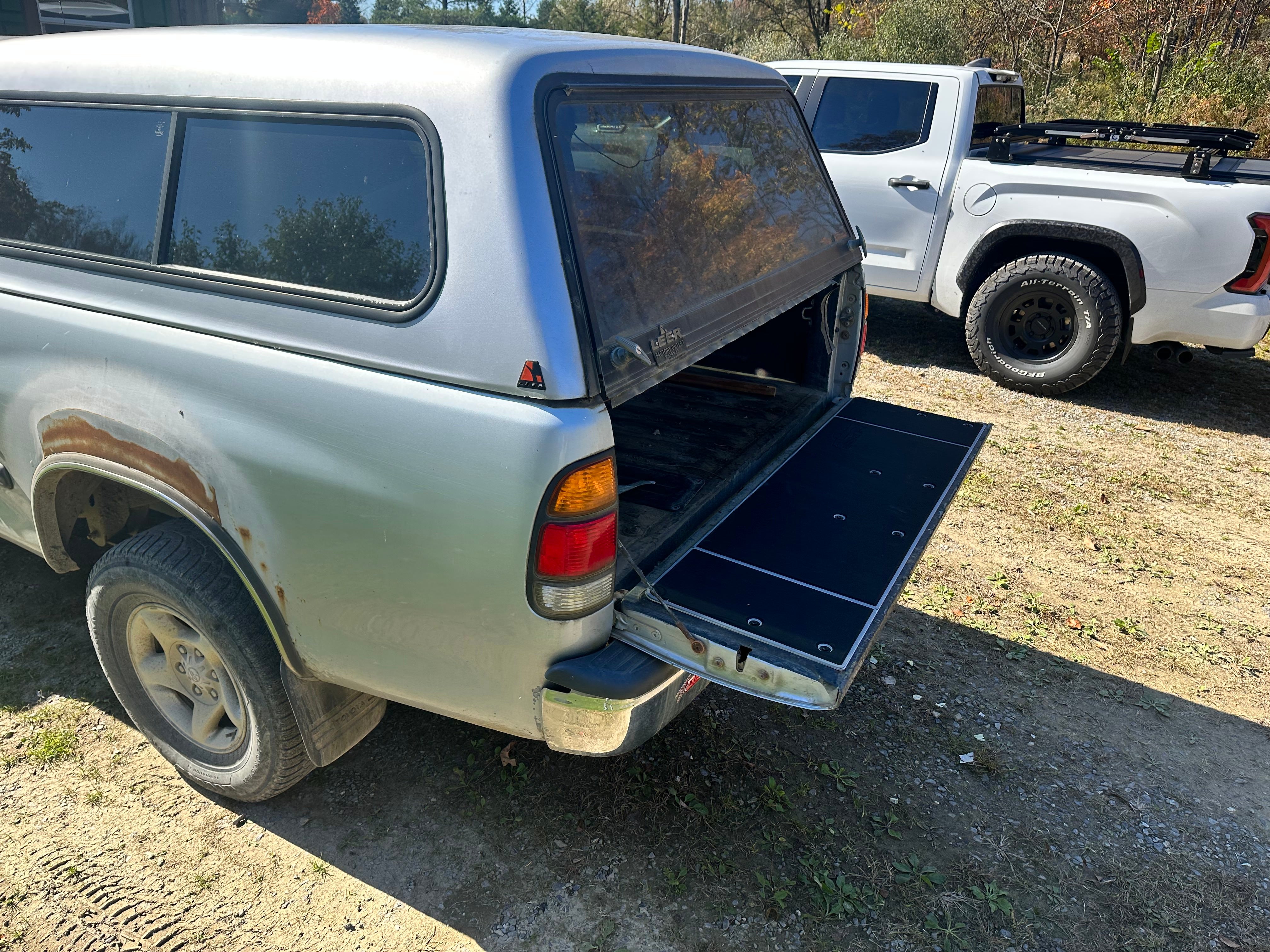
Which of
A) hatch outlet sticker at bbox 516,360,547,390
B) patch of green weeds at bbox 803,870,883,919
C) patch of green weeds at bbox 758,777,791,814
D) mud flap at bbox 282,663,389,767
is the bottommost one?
patch of green weeds at bbox 803,870,883,919

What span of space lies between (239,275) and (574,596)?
3.87ft

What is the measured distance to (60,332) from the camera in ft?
8.12

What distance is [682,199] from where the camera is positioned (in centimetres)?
259

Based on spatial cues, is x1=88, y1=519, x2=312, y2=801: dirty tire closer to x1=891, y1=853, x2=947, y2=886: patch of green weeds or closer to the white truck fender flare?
x1=891, y1=853, x2=947, y2=886: patch of green weeds

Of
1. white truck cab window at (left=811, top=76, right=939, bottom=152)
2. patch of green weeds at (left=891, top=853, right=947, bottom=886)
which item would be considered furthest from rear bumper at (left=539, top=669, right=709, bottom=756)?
white truck cab window at (left=811, top=76, right=939, bottom=152)

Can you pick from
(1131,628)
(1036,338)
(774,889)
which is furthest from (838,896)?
(1036,338)

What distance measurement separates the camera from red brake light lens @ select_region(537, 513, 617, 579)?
6.34 feet

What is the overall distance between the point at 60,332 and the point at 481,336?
140 cm

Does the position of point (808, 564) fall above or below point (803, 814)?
above

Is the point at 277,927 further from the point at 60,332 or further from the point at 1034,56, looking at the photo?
the point at 1034,56

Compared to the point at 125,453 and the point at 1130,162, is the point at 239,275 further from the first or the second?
the point at 1130,162

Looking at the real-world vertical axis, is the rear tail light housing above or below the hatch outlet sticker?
below

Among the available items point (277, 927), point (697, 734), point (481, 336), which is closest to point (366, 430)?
point (481, 336)

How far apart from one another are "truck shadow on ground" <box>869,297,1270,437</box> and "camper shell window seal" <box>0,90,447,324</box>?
551 centimetres
